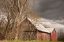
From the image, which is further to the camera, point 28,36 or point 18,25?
point 28,36

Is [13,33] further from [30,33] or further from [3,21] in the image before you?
[30,33]

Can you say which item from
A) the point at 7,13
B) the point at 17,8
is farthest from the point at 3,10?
the point at 17,8

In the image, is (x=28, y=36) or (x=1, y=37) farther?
(x=28, y=36)

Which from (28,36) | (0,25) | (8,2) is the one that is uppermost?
(8,2)

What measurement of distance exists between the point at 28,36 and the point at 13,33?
36.9 ft

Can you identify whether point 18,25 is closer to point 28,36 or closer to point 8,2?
point 8,2

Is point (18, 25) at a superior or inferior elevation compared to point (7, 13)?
inferior

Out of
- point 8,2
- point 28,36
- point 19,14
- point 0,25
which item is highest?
point 8,2

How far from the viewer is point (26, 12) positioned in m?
29.8

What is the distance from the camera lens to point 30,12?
29656 mm

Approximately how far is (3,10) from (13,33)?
168 inches

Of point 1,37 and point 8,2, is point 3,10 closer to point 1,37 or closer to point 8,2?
point 8,2

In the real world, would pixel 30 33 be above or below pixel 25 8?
below

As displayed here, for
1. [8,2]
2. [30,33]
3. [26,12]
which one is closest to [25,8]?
[26,12]
